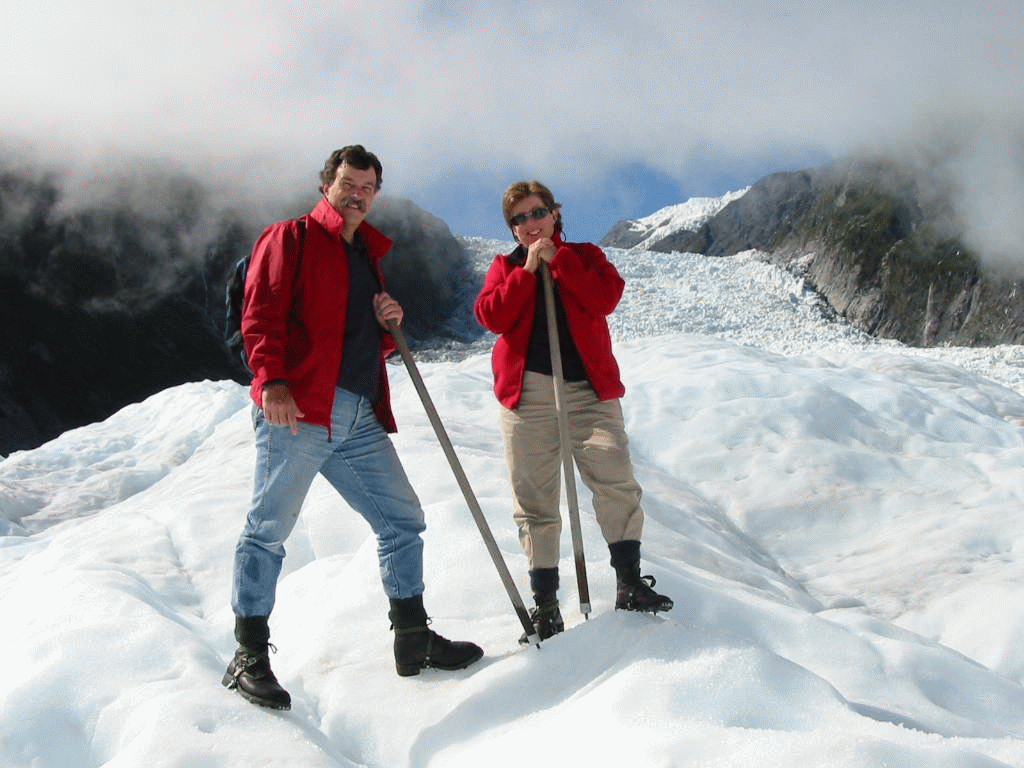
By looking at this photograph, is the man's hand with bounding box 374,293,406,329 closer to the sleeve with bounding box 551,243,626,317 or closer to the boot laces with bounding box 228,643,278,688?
the sleeve with bounding box 551,243,626,317

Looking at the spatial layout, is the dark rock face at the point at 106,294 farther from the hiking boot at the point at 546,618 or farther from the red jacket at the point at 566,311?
the hiking boot at the point at 546,618

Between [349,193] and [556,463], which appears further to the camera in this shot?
[556,463]

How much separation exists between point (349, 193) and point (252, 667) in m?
1.80

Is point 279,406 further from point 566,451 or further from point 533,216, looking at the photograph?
point 533,216

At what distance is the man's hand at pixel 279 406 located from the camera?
2.98 meters

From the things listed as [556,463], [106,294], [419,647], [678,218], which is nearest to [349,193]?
[556,463]

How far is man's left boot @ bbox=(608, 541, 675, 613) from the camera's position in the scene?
3363 millimetres

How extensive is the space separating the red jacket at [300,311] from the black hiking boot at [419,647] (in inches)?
32.0

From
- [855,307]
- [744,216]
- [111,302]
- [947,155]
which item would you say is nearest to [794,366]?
[111,302]

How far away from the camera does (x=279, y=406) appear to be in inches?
118

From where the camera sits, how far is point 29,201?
38062 mm

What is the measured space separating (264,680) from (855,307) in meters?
54.9

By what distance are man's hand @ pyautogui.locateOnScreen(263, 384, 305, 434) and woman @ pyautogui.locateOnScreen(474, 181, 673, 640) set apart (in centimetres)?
98

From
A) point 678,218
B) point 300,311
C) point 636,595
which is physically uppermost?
point 678,218
